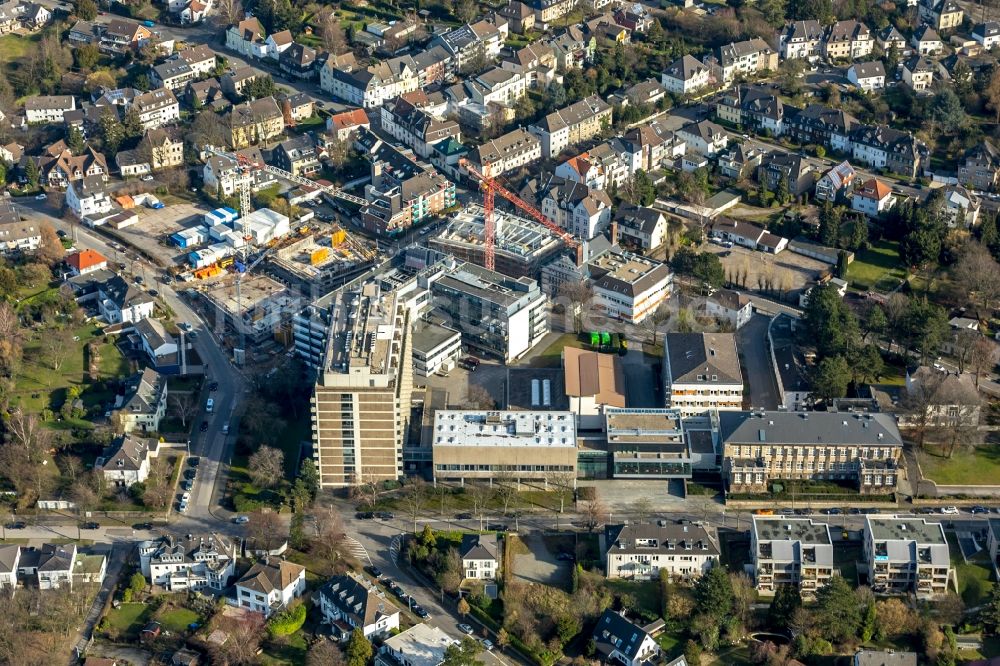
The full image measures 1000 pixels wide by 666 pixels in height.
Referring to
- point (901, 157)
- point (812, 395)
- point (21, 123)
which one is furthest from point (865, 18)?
point (21, 123)

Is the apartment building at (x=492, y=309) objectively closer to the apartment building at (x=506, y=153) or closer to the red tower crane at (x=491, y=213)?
the red tower crane at (x=491, y=213)

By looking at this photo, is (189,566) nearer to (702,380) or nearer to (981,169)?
(702,380)

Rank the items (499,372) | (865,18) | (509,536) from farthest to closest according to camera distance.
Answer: (865,18)
(499,372)
(509,536)

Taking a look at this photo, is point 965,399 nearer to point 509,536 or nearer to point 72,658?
point 509,536

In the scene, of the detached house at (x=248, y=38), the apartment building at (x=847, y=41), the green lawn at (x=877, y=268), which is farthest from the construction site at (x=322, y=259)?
the apartment building at (x=847, y=41)

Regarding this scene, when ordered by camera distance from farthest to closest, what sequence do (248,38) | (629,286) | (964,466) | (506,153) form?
(248,38)
(506,153)
(629,286)
(964,466)

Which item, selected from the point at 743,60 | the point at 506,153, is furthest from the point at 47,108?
the point at 743,60
